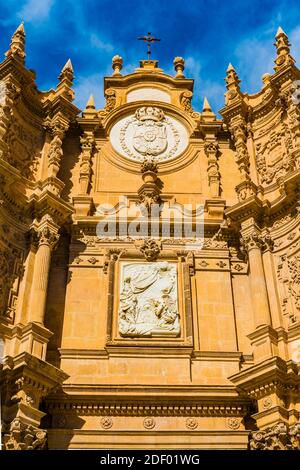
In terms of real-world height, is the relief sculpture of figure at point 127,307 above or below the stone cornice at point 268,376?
above

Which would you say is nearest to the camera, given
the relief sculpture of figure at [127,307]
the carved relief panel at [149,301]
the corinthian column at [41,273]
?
the corinthian column at [41,273]

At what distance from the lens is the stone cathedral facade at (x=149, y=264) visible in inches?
539

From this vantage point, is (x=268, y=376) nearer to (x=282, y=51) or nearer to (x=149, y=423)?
(x=149, y=423)

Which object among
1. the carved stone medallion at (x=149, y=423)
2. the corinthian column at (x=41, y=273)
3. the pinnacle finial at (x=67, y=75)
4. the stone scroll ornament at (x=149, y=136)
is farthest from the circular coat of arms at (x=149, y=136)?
the carved stone medallion at (x=149, y=423)

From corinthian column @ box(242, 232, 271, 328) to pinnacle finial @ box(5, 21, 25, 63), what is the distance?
28.3 feet

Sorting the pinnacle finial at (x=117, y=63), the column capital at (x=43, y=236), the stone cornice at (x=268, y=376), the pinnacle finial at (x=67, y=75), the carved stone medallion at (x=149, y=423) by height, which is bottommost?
the carved stone medallion at (x=149, y=423)

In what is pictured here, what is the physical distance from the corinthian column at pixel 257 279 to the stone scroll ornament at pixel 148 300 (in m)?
1.89

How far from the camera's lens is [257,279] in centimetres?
1580

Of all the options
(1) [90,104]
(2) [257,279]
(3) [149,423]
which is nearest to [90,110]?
(1) [90,104]

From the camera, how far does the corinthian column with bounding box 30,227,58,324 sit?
14.8 metres

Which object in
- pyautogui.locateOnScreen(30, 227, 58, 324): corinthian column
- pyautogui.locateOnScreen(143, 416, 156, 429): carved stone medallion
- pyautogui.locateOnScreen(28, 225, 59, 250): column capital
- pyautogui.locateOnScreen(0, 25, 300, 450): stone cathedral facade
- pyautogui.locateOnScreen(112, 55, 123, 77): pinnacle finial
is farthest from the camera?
pyautogui.locateOnScreen(112, 55, 123, 77): pinnacle finial

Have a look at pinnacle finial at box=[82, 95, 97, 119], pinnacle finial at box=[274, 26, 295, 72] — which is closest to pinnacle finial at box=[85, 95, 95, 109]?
pinnacle finial at box=[82, 95, 97, 119]

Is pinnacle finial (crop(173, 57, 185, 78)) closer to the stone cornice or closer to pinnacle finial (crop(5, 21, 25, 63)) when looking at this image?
pinnacle finial (crop(5, 21, 25, 63))

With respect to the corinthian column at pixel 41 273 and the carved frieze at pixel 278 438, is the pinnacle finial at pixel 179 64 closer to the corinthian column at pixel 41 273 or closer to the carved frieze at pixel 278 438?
the corinthian column at pixel 41 273
